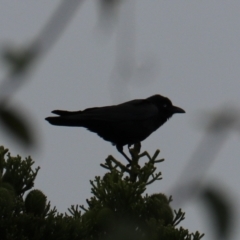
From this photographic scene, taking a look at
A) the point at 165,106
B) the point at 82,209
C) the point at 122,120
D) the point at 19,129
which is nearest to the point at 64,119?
the point at 122,120

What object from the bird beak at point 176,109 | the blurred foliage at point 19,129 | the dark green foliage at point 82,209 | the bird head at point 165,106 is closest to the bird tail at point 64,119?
the dark green foliage at point 82,209

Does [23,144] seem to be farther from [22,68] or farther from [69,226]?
[69,226]

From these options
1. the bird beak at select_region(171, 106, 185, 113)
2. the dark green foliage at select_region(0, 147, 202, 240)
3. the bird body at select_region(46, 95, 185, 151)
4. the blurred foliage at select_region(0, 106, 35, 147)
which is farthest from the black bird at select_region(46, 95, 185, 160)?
the blurred foliage at select_region(0, 106, 35, 147)

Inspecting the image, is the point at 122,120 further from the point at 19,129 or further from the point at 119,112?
the point at 19,129

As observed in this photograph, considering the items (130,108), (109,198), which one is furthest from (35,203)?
(130,108)

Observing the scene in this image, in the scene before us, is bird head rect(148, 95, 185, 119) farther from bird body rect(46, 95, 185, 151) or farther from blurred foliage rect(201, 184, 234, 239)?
blurred foliage rect(201, 184, 234, 239)

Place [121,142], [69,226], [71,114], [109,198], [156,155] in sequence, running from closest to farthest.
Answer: [69,226] → [109,198] → [156,155] → [71,114] → [121,142]

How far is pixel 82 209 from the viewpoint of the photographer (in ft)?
14.1

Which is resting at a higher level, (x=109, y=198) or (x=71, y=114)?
(x=71, y=114)

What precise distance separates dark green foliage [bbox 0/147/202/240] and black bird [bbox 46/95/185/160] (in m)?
1.67

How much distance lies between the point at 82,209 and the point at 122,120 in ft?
8.37

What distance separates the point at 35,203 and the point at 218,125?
332 centimetres

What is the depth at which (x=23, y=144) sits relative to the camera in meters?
0.79

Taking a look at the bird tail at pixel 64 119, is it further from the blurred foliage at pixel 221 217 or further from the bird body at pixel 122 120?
the blurred foliage at pixel 221 217
